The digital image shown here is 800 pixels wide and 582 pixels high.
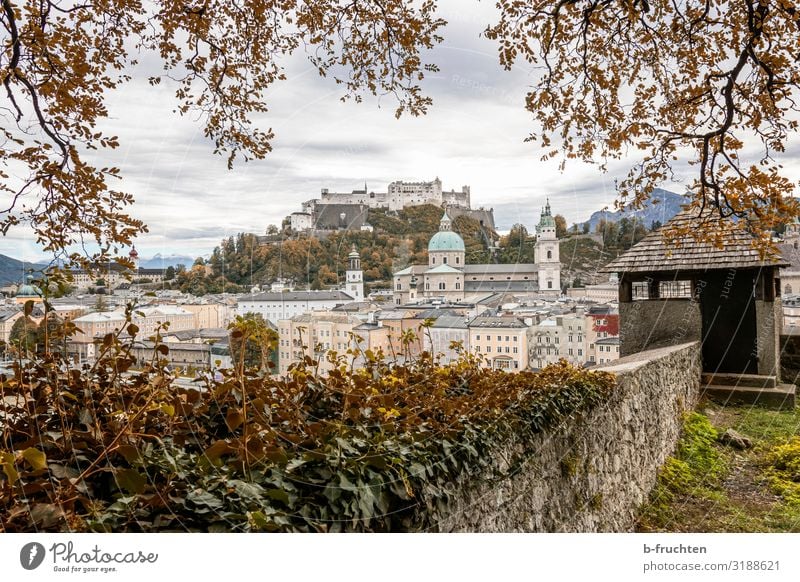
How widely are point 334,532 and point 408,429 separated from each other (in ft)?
1.09

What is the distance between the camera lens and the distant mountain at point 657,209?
111 inches

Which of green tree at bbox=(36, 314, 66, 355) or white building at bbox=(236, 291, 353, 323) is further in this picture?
white building at bbox=(236, 291, 353, 323)

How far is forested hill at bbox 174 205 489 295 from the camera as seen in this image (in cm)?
193

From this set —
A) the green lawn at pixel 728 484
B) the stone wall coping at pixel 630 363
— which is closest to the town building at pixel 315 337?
the stone wall coping at pixel 630 363

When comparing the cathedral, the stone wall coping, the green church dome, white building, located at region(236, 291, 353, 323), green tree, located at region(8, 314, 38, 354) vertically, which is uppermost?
the green church dome

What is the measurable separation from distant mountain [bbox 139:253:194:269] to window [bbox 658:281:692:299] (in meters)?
4.92

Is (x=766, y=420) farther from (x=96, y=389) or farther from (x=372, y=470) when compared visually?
(x=96, y=389)

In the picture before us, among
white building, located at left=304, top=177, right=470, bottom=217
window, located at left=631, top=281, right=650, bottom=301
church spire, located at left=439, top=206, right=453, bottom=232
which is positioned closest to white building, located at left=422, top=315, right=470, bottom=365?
church spire, located at left=439, top=206, right=453, bottom=232

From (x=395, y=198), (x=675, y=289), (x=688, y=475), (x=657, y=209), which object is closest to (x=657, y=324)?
(x=675, y=289)

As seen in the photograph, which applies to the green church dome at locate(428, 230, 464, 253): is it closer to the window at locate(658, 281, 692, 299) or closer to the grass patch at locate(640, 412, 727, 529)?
the grass patch at locate(640, 412, 727, 529)

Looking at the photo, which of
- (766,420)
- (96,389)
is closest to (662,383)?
(766,420)

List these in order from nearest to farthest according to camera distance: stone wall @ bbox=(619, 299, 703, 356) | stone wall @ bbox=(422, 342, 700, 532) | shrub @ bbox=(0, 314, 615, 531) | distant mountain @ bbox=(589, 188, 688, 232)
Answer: shrub @ bbox=(0, 314, 615, 531) < stone wall @ bbox=(422, 342, 700, 532) < distant mountain @ bbox=(589, 188, 688, 232) < stone wall @ bbox=(619, 299, 703, 356)

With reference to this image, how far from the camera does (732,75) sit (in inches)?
112

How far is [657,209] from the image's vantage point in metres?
3.00
